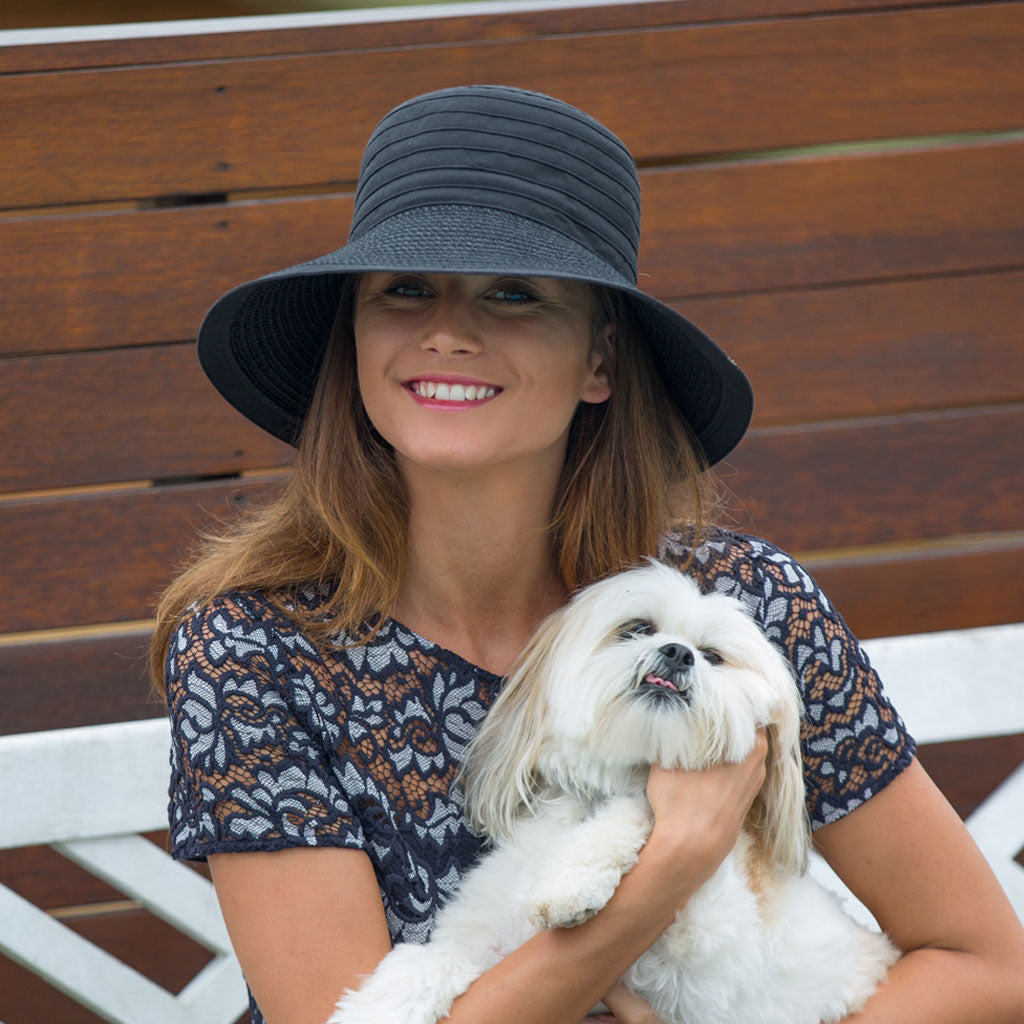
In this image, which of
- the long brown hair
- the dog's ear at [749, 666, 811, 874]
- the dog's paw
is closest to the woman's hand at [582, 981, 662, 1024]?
the dog's paw

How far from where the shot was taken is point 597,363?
1912 millimetres

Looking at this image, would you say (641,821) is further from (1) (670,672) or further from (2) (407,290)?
(2) (407,290)

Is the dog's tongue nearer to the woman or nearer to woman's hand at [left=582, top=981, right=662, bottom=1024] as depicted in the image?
the woman

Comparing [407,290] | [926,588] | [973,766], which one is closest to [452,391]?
[407,290]

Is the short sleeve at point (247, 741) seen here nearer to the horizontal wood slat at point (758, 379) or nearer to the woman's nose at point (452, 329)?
the woman's nose at point (452, 329)

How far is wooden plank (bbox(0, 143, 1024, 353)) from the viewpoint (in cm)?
296

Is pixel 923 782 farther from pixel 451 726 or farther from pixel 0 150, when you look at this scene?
pixel 0 150

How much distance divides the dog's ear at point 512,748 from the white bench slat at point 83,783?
3.17ft

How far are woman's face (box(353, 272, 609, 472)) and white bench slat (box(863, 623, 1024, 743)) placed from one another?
4.29 ft

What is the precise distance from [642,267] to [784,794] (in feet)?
5.89

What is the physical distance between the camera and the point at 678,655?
5.54 feet

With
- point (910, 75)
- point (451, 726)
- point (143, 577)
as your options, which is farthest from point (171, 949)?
point (910, 75)

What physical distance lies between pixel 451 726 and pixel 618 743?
28 centimetres

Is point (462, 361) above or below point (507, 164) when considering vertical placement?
below
